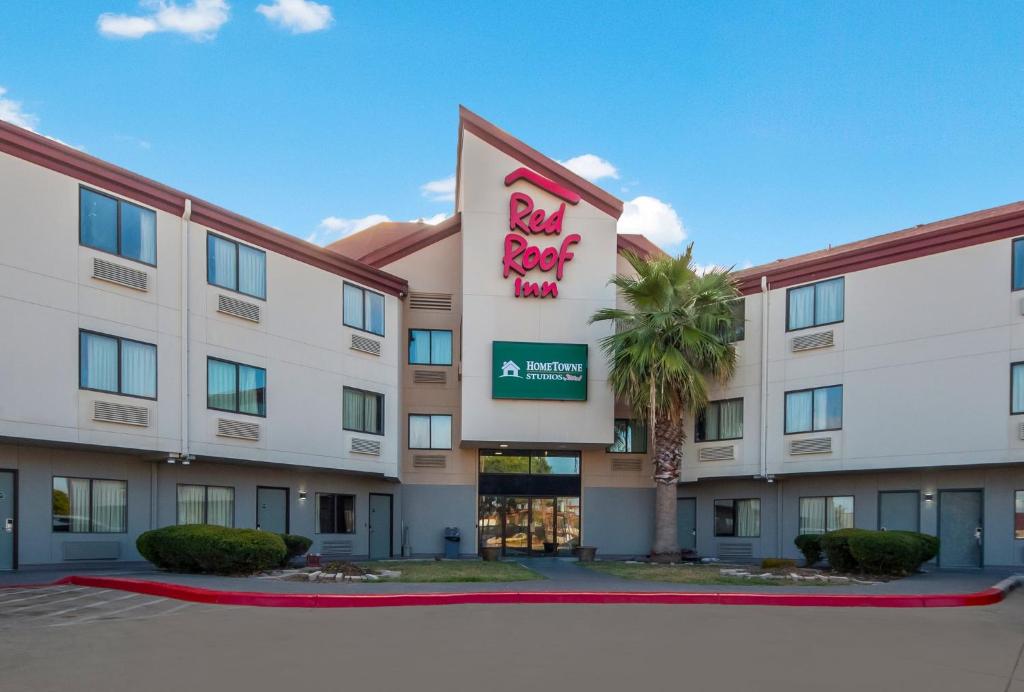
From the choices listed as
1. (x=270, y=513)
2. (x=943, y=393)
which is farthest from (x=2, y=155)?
(x=943, y=393)

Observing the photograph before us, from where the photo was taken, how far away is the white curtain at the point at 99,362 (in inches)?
816

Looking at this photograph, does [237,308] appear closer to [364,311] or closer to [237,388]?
[237,388]

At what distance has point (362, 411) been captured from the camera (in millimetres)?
29672

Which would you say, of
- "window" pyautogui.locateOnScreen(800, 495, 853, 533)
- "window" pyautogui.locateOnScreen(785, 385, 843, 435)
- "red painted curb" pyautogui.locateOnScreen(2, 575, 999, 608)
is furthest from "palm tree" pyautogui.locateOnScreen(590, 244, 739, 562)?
"red painted curb" pyautogui.locateOnScreen(2, 575, 999, 608)

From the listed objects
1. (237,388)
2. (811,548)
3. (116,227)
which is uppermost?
(116,227)

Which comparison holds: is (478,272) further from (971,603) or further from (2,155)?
(971,603)

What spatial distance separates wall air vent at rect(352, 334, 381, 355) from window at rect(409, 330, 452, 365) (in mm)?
2376

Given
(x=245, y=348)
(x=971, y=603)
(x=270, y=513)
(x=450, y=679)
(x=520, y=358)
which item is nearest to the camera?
(x=450, y=679)

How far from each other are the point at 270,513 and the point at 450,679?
745 inches

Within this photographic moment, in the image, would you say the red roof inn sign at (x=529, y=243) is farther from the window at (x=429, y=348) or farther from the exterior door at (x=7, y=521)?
the exterior door at (x=7, y=521)

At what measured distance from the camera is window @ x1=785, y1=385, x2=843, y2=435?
91.0 ft

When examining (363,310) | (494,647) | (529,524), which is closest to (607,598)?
(494,647)

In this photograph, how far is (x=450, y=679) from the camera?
9367 mm

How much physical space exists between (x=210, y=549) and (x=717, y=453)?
56.1ft
